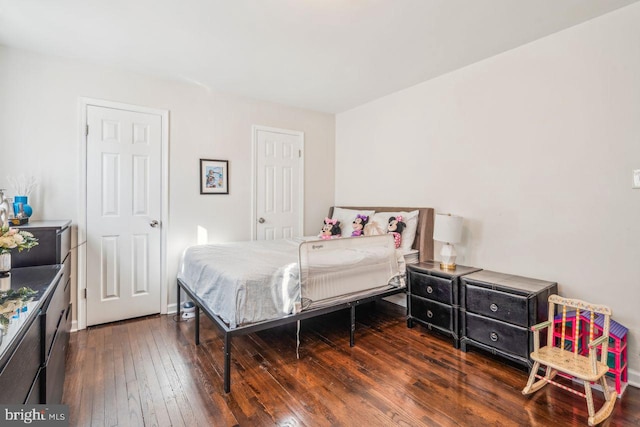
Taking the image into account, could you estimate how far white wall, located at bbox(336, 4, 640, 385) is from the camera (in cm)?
212

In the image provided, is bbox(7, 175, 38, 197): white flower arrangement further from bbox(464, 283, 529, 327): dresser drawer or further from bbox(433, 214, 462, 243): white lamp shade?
bbox(464, 283, 529, 327): dresser drawer

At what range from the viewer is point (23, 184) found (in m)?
2.68

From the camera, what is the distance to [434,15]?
2.20m

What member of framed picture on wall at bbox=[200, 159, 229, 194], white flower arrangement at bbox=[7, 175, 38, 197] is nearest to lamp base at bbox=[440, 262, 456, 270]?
framed picture on wall at bbox=[200, 159, 229, 194]

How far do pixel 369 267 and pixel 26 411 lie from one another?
228 cm

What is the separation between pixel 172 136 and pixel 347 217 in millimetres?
2289

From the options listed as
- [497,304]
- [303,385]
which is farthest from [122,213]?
[497,304]

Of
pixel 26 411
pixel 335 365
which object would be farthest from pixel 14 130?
pixel 335 365

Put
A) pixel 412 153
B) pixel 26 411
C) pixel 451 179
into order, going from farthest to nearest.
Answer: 1. pixel 412 153
2. pixel 451 179
3. pixel 26 411

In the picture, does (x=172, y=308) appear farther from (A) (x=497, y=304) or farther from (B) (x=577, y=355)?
(B) (x=577, y=355)

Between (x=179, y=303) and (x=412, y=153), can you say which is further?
(x=412, y=153)

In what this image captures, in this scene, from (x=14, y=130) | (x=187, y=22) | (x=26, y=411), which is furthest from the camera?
(x=14, y=130)

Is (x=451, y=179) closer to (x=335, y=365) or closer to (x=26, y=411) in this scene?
(x=335, y=365)

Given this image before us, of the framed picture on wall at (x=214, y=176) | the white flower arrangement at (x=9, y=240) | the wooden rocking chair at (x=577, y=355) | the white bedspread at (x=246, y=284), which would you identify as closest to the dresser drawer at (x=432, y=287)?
the wooden rocking chair at (x=577, y=355)
